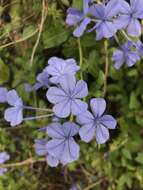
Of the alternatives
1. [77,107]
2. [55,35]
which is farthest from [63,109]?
[55,35]

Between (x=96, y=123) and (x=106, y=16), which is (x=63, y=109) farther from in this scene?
(x=106, y=16)

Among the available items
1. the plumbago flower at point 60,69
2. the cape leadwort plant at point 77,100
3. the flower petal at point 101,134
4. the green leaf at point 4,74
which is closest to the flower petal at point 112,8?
the cape leadwort plant at point 77,100

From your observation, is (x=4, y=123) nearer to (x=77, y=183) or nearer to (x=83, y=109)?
(x=77, y=183)

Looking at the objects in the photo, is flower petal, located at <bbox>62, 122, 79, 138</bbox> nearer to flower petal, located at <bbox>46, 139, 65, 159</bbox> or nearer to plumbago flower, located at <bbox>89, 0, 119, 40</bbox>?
flower petal, located at <bbox>46, 139, 65, 159</bbox>

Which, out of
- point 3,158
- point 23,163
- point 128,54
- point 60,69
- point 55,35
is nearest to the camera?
point 60,69

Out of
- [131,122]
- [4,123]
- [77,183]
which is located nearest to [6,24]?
[4,123]
